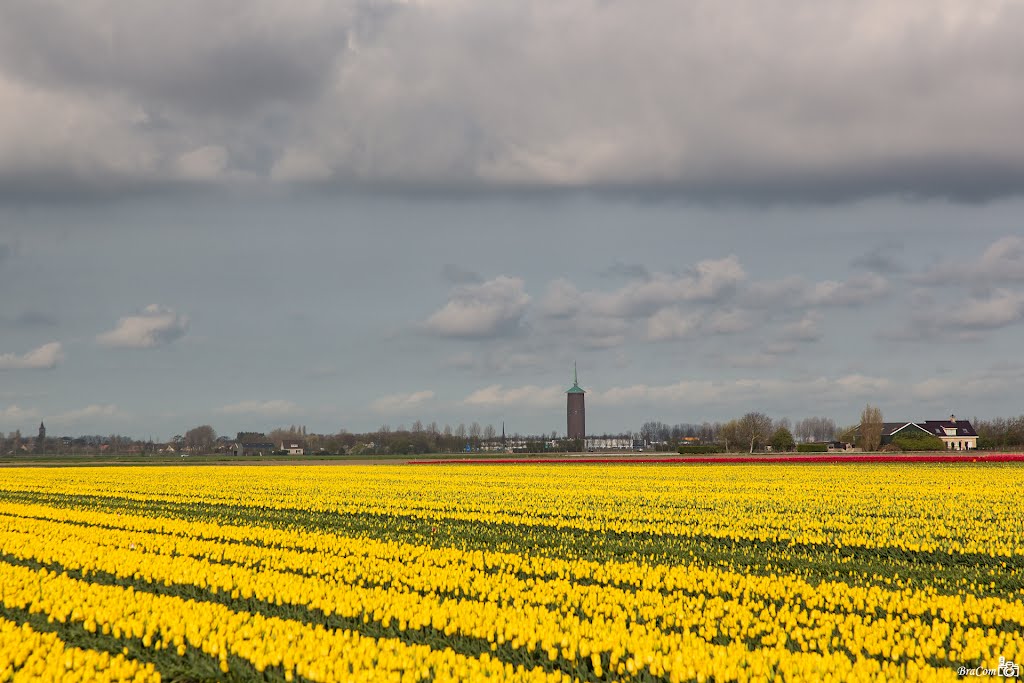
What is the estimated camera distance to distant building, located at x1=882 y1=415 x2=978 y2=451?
150 meters

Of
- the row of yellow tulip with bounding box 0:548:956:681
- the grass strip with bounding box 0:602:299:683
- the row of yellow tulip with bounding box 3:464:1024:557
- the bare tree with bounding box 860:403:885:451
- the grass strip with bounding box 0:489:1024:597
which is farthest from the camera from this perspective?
the bare tree with bounding box 860:403:885:451

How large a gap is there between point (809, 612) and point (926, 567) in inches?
219

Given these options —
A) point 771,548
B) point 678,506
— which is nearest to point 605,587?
point 771,548

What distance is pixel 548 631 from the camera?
10328 millimetres

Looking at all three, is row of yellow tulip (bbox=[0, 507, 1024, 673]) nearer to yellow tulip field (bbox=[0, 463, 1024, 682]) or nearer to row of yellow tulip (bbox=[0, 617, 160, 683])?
yellow tulip field (bbox=[0, 463, 1024, 682])

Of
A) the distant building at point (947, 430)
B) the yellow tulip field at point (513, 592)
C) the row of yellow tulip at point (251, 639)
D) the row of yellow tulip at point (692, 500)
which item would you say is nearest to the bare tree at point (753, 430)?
the distant building at point (947, 430)

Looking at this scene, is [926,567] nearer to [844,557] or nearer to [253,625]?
[844,557]

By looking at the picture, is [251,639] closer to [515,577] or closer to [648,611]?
[648,611]

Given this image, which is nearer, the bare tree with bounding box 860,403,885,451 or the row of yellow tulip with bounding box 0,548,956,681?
the row of yellow tulip with bounding box 0,548,956,681

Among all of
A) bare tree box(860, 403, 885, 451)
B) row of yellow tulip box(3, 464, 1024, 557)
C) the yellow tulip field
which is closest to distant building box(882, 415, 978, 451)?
bare tree box(860, 403, 885, 451)

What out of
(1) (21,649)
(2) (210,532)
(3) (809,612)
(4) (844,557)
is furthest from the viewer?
(2) (210,532)

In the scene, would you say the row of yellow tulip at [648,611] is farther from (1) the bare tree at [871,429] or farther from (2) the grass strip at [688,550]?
(1) the bare tree at [871,429]

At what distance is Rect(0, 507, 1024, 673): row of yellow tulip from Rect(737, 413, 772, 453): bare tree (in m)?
118

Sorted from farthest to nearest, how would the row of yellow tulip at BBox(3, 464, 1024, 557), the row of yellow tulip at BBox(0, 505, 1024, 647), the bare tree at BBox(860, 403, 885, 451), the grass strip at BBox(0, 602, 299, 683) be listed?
the bare tree at BBox(860, 403, 885, 451) < the row of yellow tulip at BBox(3, 464, 1024, 557) < the row of yellow tulip at BBox(0, 505, 1024, 647) < the grass strip at BBox(0, 602, 299, 683)
